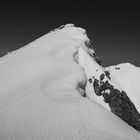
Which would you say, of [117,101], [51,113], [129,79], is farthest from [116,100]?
[129,79]

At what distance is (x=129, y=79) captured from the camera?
8712 cm

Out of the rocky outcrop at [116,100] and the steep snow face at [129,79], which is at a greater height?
the steep snow face at [129,79]

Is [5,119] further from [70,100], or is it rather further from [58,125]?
[70,100]

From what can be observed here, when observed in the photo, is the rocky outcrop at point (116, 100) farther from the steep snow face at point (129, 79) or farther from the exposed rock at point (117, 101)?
the steep snow face at point (129, 79)

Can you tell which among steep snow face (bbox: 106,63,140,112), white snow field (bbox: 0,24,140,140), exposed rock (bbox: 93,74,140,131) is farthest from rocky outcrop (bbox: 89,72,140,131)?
steep snow face (bbox: 106,63,140,112)

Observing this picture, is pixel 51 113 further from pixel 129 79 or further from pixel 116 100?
pixel 129 79

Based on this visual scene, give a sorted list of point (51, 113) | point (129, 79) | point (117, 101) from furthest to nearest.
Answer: point (129, 79), point (117, 101), point (51, 113)

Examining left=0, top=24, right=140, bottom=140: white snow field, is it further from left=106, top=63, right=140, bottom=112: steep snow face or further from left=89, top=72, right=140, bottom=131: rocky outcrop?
left=106, top=63, right=140, bottom=112: steep snow face

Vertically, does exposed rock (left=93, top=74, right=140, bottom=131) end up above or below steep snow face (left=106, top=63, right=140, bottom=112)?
below

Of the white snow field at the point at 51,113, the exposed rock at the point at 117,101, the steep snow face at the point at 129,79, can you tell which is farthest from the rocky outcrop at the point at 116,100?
the steep snow face at the point at 129,79

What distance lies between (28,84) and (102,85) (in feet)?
71.6

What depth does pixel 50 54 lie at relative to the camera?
40.5 m

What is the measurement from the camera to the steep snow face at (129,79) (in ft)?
262

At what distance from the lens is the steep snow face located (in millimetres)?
79750
